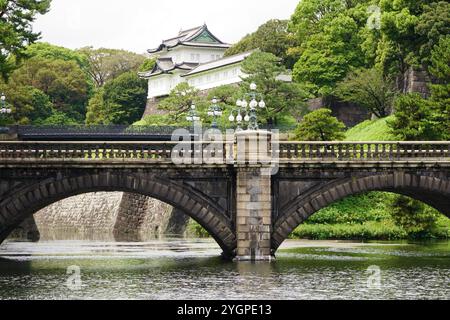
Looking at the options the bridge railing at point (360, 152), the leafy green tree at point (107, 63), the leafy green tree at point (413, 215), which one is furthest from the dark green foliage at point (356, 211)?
the leafy green tree at point (107, 63)

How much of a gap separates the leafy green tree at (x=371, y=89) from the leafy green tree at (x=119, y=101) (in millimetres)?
43632

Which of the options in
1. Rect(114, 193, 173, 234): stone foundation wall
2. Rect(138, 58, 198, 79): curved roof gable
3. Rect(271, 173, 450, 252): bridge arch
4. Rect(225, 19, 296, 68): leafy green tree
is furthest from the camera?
Rect(138, 58, 198, 79): curved roof gable

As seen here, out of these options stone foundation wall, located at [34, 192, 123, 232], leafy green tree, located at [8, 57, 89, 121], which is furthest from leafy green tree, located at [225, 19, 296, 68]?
stone foundation wall, located at [34, 192, 123, 232]

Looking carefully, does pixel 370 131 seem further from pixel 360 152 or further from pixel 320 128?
pixel 360 152

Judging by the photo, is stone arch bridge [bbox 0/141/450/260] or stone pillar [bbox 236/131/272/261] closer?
stone pillar [bbox 236/131/272/261]

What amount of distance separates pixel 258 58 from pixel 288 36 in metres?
17.1

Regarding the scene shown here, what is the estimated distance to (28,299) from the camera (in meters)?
43.1

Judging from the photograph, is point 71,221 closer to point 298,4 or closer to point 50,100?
point 298,4

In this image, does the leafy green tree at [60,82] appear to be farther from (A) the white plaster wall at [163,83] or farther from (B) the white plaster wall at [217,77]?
(B) the white plaster wall at [217,77]

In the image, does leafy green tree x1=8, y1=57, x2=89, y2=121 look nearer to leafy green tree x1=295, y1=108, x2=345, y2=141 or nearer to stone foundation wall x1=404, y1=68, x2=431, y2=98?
stone foundation wall x1=404, y1=68, x2=431, y2=98

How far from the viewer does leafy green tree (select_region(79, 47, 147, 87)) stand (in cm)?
16862

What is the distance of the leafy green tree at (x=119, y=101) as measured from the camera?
458 ft

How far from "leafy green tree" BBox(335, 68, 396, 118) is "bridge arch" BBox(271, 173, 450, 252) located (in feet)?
137
